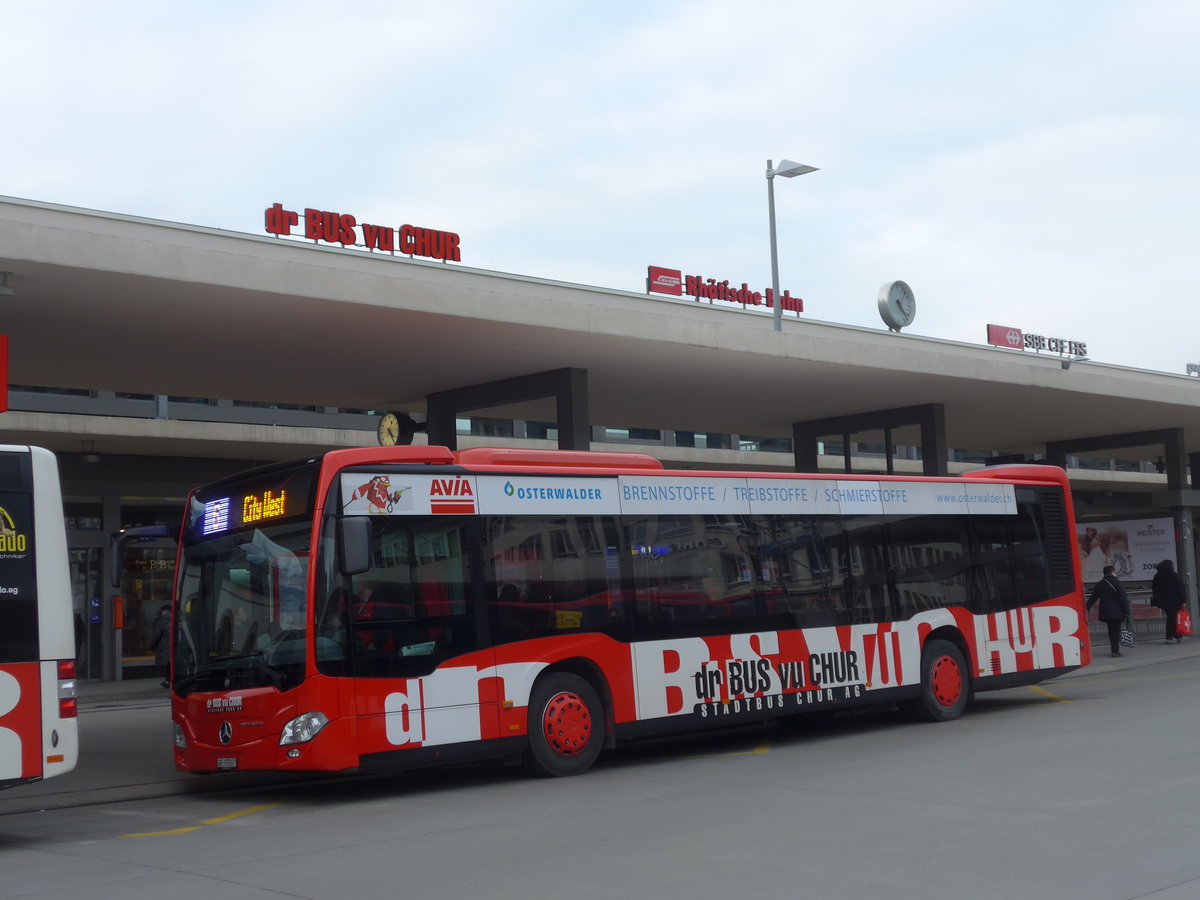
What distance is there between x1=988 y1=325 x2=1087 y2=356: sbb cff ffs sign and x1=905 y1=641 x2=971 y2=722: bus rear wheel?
1439cm

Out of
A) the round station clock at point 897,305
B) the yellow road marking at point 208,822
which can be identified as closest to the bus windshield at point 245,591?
the yellow road marking at point 208,822

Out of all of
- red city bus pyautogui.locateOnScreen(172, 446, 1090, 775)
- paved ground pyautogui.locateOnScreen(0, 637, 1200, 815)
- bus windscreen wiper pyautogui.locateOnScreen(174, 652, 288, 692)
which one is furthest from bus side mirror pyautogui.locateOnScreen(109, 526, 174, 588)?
paved ground pyautogui.locateOnScreen(0, 637, 1200, 815)

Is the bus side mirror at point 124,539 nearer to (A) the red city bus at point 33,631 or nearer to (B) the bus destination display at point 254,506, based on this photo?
(B) the bus destination display at point 254,506

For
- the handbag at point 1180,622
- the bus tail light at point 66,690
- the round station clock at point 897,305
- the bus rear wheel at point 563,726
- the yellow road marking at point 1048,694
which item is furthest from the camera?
the handbag at point 1180,622

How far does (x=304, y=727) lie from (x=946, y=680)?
28.1 feet

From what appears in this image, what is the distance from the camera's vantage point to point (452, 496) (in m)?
11.6

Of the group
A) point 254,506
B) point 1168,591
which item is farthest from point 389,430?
point 1168,591

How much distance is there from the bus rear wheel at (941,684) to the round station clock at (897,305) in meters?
10.3

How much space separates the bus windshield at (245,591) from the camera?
10.8 metres

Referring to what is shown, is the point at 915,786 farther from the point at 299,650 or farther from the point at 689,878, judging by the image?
the point at 299,650

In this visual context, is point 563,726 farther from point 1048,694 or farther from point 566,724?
point 1048,694

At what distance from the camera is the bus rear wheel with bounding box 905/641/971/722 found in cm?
1552

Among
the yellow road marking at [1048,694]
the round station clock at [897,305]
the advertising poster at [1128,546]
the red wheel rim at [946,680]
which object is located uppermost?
the round station clock at [897,305]

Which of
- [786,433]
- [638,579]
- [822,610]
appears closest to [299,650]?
[638,579]
